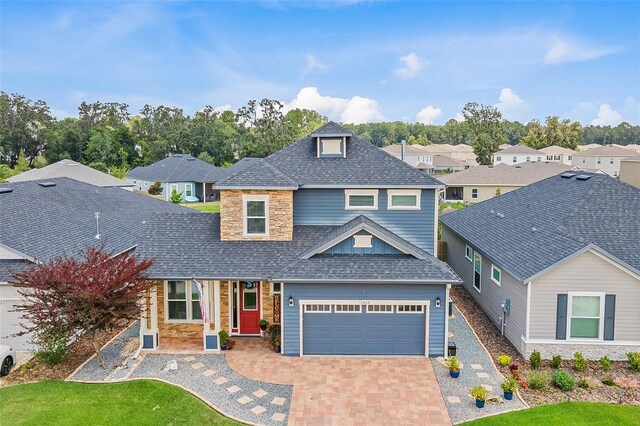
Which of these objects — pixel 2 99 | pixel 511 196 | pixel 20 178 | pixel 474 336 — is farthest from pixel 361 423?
pixel 2 99

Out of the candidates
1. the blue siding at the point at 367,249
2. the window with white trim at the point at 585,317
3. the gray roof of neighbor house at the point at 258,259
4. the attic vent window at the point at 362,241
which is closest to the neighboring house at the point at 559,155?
the window with white trim at the point at 585,317

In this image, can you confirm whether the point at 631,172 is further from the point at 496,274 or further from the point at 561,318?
the point at 561,318

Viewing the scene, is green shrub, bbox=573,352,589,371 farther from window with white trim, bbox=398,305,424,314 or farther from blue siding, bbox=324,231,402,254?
blue siding, bbox=324,231,402,254

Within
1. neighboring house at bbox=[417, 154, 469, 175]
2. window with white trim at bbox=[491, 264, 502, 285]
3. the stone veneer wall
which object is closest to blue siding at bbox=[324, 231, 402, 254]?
the stone veneer wall

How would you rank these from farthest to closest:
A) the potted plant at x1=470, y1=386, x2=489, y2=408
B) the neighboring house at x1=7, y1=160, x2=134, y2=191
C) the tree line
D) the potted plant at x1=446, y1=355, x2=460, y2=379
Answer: the tree line, the neighboring house at x1=7, y1=160, x2=134, y2=191, the potted plant at x1=446, y1=355, x2=460, y2=379, the potted plant at x1=470, y1=386, x2=489, y2=408

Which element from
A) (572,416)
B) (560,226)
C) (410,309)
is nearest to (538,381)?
(572,416)

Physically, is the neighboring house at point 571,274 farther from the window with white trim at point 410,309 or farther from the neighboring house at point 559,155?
the neighboring house at point 559,155

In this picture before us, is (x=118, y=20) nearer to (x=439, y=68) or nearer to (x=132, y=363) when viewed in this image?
(x=132, y=363)
